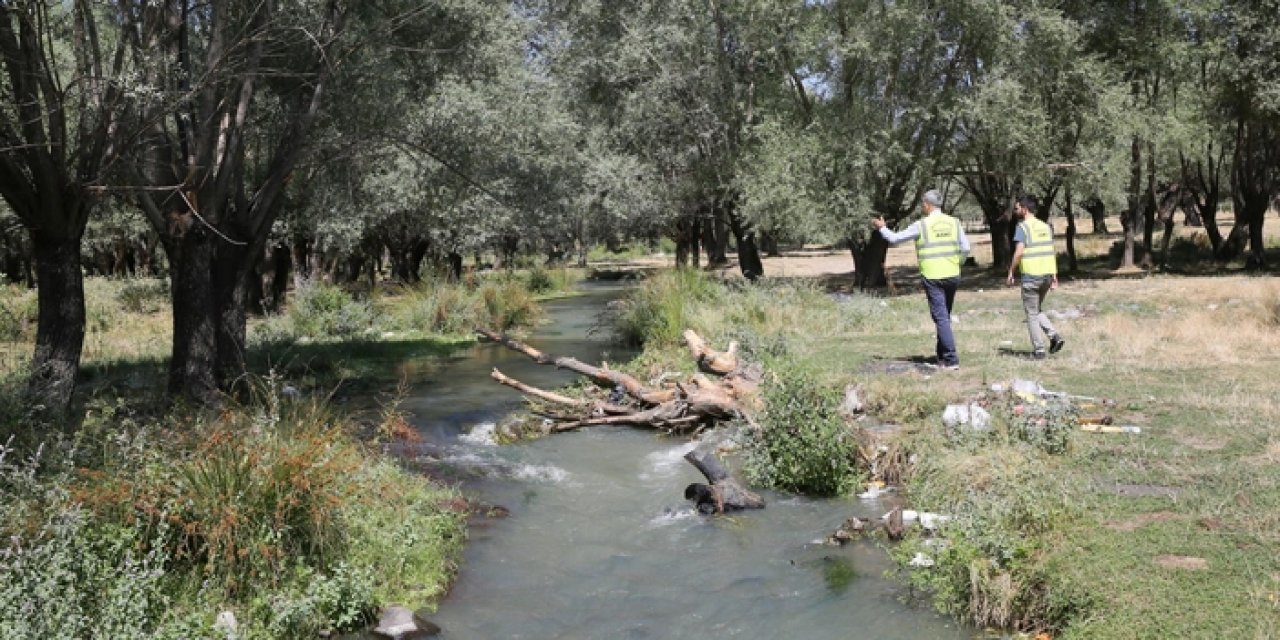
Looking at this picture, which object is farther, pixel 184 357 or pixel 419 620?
pixel 184 357

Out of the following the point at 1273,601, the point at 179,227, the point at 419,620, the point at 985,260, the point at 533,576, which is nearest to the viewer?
the point at 1273,601

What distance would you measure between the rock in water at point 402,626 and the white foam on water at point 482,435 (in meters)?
5.56

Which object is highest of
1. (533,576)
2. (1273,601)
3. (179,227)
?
(179,227)

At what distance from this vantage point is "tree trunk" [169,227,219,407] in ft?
39.8

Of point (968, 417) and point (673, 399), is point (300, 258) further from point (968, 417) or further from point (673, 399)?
point (968, 417)

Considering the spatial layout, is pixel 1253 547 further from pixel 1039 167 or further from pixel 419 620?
pixel 1039 167

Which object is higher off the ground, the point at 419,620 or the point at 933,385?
the point at 933,385

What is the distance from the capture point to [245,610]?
5.99 m

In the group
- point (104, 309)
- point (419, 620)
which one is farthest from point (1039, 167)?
point (104, 309)

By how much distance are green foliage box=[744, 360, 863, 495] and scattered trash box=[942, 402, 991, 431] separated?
0.92 meters

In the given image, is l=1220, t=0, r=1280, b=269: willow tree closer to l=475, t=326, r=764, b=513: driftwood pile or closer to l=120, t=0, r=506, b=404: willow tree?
l=475, t=326, r=764, b=513: driftwood pile

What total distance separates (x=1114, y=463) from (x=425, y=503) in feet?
19.2

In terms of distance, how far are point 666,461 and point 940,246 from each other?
172 inches

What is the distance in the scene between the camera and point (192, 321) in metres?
12.2
